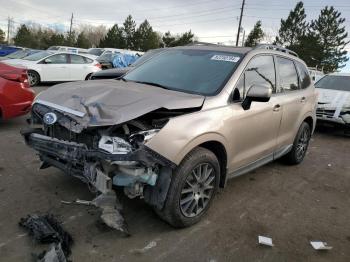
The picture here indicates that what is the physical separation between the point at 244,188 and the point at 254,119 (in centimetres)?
111

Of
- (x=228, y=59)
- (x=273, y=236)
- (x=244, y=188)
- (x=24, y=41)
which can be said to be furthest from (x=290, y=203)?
(x=24, y=41)

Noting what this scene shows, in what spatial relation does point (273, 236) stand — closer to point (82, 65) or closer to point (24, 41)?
point (82, 65)

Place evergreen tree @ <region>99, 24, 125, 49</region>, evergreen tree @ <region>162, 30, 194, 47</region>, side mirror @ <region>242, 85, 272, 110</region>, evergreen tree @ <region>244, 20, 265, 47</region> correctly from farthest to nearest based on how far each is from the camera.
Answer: evergreen tree @ <region>99, 24, 125, 49</region>
evergreen tree @ <region>162, 30, 194, 47</region>
evergreen tree @ <region>244, 20, 265, 47</region>
side mirror @ <region>242, 85, 272, 110</region>

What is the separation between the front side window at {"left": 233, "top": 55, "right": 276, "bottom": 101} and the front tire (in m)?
0.84

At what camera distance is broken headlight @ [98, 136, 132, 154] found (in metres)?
3.34

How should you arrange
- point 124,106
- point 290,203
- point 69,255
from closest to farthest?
point 69,255, point 124,106, point 290,203

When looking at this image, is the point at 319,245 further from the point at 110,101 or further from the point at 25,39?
the point at 25,39

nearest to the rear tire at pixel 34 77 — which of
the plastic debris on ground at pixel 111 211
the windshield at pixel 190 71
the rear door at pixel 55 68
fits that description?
the rear door at pixel 55 68

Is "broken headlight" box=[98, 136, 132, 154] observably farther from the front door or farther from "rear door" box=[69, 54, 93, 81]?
"rear door" box=[69, 54, 93, 81]

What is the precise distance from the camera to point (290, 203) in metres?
4.82

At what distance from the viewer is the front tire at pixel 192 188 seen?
11.7ft

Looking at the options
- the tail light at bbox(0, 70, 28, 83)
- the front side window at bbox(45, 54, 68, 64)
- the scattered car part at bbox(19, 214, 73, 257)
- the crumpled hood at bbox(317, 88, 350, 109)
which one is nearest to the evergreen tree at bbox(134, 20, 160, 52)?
the front side window at bbox(45, 54, 68, 64)

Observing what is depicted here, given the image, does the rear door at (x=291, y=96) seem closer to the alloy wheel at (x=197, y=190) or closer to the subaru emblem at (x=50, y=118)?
the alloy wheel at (x=197, y=190)

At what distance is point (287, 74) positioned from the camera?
18.2ft
